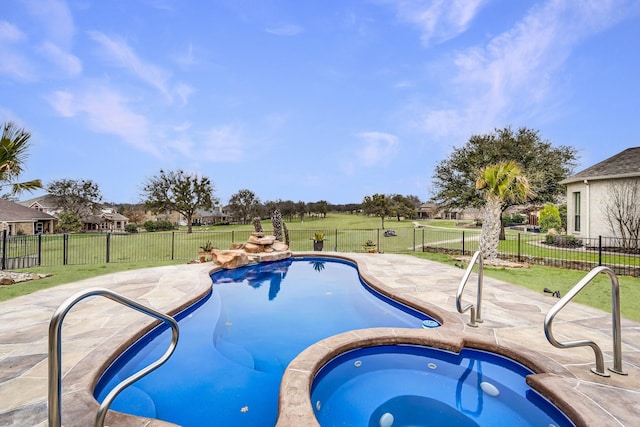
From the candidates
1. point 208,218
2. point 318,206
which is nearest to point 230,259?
point 318,206

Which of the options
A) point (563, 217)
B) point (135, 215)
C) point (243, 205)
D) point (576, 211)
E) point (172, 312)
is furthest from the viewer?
point (135, 215)

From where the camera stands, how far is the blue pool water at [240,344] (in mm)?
2994

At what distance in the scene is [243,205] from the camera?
60906mm

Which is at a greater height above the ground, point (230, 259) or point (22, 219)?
point (22, 219)

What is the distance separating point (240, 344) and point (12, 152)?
8748 millimetres

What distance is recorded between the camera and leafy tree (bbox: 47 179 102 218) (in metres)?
49.8

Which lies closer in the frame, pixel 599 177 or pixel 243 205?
pixel 599 177

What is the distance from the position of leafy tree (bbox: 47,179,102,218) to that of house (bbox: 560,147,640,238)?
6567 cm

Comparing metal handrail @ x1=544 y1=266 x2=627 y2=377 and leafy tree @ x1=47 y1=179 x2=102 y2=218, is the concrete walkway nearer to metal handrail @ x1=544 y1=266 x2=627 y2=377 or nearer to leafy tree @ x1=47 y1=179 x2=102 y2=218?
metal handrail @ x1=544 y1=266 x2=627 y2=377

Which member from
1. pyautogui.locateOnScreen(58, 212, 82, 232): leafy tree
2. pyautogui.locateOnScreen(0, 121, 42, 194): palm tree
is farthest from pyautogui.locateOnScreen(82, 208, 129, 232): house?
pyautogui.locateOnScreen(0, 121, 42, 194): palm tree

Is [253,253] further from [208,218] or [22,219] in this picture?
[208,218]

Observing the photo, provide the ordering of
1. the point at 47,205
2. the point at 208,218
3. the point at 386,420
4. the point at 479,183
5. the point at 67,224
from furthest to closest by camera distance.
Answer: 1. the point at 208,218
2. the point at 47,205
3. the point at 67,224
4. the point at 479,183
5. the point at 386,420

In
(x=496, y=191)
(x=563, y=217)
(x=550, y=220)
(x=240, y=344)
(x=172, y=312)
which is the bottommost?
(x=240, y=344)

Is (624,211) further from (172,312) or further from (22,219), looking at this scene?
(22,219)
